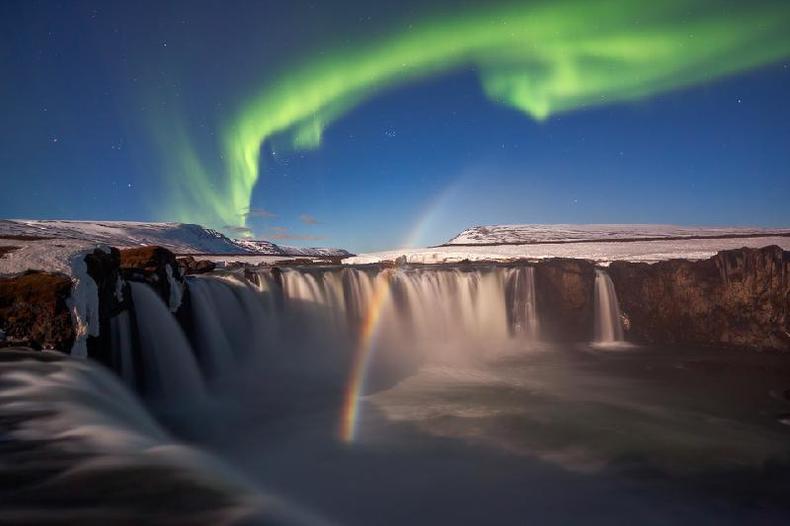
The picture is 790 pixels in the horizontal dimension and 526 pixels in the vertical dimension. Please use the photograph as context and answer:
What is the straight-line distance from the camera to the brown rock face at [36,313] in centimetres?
708

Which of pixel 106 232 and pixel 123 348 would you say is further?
pixel 106 232

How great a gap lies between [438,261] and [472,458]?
105ft

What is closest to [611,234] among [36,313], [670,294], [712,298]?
[670,294]

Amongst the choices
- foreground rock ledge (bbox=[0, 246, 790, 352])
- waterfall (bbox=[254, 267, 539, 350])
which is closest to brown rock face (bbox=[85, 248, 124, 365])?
foreground rock ledge (bbox=[0, 246, 790, 352])

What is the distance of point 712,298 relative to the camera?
2286 cm

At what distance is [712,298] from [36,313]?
28.3 metres

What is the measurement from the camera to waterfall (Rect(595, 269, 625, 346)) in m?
25.5

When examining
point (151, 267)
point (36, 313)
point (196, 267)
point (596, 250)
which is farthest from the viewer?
point (596, 250)

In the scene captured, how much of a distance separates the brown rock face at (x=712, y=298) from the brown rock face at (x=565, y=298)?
1726mm

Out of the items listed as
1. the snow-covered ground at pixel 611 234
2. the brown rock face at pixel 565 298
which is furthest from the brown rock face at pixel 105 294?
the snow-covered ground at pixel 611 234

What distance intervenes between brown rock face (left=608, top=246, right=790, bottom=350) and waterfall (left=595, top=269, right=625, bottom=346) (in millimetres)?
429

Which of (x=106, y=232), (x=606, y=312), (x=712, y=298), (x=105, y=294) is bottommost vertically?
(x=606, y=312)

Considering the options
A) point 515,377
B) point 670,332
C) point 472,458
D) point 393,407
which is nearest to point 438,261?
point 670,332

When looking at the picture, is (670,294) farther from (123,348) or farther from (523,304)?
(123,348)
